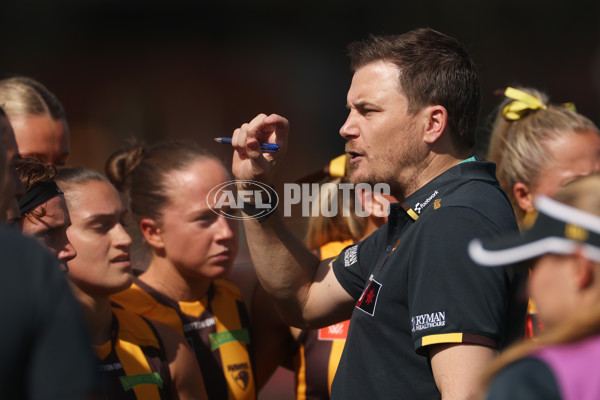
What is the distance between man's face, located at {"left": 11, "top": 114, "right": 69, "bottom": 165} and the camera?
10.3 ft

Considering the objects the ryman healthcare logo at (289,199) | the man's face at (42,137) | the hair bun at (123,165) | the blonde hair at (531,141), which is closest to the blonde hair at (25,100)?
the man's face at (42,137)

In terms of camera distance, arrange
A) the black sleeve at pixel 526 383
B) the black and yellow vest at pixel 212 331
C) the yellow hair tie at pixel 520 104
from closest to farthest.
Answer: the black sleeve at pixel 526 383, the black and yellow vest at pixel 212 331, the yellow hair tie at pixel 520 104

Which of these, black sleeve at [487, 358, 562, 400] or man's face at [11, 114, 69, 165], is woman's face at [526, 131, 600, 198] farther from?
black sleeve at [487, 358, 562, 400]

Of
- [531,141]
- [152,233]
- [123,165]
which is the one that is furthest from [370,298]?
[531,141]

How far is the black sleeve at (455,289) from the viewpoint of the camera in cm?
191

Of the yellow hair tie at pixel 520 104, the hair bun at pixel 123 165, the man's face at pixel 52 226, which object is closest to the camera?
the man's face at pixel 52 226

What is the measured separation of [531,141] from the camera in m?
3.54

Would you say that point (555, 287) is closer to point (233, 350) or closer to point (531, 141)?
point (233, 350)

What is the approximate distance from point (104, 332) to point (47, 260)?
149cm

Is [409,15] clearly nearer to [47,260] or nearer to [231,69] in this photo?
[231,69]

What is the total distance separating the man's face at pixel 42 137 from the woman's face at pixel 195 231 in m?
0.52

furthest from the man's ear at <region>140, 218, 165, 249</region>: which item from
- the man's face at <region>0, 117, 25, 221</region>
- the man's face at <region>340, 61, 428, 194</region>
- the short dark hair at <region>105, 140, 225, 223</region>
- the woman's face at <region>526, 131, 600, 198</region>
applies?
the woman's face at <region>526, 131, 600, 198</region>

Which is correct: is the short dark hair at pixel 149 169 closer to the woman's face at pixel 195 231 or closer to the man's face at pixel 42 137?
the woman's face at pixel 195 231

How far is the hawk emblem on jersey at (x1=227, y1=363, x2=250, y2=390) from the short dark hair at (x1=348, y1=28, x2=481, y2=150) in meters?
1.32
